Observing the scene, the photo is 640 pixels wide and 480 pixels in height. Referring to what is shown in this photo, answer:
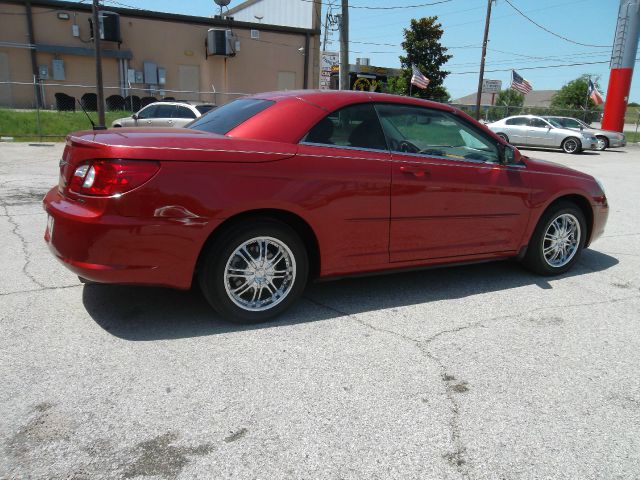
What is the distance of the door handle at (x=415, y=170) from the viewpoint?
400 cm

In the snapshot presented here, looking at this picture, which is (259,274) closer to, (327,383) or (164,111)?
(327,383)

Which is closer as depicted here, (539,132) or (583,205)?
(583,205)

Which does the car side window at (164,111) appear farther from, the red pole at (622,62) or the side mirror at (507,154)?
the red pole at (622,62)

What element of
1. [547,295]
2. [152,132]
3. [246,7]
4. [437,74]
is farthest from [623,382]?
[246,7]

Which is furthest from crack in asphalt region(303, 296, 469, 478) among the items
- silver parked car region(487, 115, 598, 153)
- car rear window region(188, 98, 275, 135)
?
silver parked car region(487, 115, 598, 153)

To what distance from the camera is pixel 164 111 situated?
1577 cm

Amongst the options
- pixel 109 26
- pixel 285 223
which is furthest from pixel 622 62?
pixel 285 223

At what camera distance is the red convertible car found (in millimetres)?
3201

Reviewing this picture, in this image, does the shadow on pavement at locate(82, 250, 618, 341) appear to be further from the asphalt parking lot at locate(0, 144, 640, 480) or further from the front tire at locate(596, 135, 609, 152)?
the front tire at locate(596, 135, 609, 152)

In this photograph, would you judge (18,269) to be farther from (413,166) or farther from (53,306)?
(413,166)

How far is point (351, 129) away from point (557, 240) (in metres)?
2.47

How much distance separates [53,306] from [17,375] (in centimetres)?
104

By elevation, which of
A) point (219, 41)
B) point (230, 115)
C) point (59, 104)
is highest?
point (219, 41)

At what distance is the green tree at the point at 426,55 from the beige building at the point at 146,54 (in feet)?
28.7
